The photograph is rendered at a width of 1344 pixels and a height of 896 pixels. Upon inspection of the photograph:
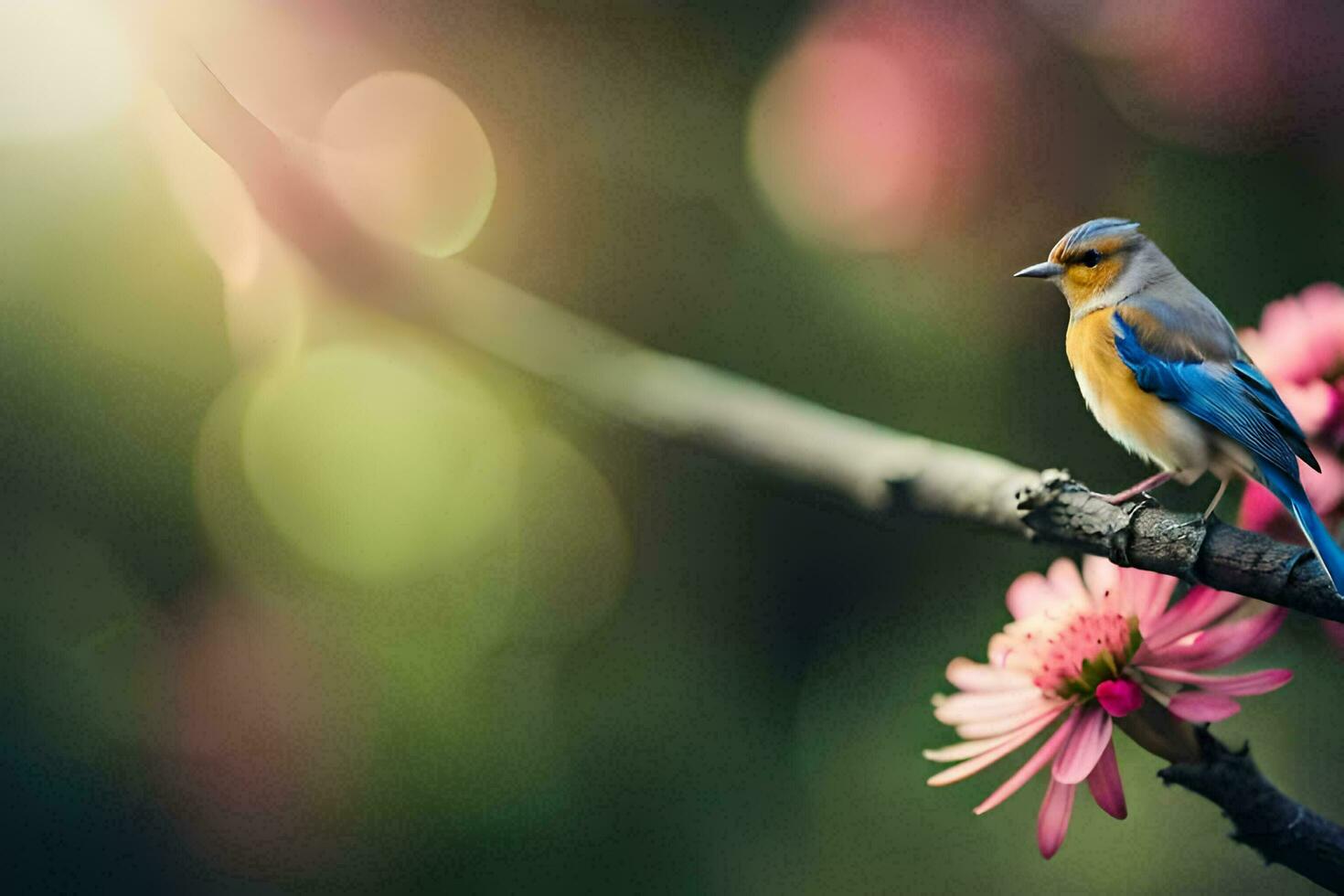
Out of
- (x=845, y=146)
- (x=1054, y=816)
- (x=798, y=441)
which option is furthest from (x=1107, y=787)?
(x=845, y=146)

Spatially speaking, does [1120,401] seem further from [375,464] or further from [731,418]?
[375,464]

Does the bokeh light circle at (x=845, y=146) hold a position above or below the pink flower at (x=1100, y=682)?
above

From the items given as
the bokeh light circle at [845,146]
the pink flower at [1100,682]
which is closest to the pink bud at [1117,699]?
the pink flower at [1100,682]

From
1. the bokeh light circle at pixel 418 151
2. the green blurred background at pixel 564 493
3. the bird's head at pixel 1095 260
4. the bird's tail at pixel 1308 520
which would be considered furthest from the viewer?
the bokeh light circle at pixel 418 151

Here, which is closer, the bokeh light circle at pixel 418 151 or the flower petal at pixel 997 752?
the flower petal at pixel 997 752

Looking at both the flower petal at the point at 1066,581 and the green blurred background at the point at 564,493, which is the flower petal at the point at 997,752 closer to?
the flower petal at the point at 1066,581

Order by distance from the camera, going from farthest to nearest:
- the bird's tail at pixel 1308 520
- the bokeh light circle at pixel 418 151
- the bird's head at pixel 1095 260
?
the bokeh light circle at pixel 418 151, the bird's head at pixel 1095 260, the bird's tail at pixel 1308 520

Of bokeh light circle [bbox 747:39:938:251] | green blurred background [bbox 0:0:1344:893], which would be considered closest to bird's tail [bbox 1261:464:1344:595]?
green blurred background [bbox 0:0:1344:893]
